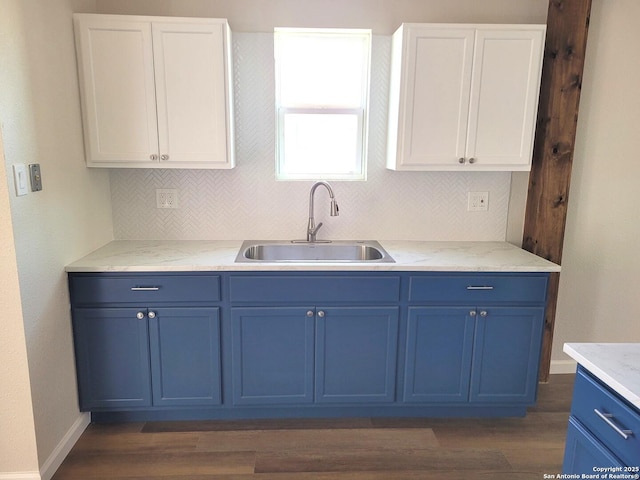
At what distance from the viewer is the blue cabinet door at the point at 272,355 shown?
7.40ft

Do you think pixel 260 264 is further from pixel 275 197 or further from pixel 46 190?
pixel 46 190

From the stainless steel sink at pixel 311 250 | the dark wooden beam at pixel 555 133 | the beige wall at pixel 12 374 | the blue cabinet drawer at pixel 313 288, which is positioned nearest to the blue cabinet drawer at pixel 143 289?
the blue cabinet drawer at pixel 313 288

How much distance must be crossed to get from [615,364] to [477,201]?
65.5 inches

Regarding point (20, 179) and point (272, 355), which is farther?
point (272, 355)

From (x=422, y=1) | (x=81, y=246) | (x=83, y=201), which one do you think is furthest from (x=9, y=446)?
(x=422, y=1)

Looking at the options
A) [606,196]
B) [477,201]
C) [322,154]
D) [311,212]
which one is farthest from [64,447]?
[606,196]

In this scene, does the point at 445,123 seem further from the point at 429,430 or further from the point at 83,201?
the point at 83,201

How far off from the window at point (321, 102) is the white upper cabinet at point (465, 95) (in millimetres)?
305

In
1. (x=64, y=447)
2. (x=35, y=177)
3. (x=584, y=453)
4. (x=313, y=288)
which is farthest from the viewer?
(x=313, y=288)

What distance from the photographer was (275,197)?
2725 millimetres

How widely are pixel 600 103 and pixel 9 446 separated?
344cm

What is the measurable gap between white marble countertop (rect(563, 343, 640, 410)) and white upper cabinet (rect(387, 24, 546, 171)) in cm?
133

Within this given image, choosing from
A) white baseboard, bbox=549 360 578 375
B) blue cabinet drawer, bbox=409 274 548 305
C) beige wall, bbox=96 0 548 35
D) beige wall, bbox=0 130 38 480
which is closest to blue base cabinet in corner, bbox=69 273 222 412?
beige wall, bbox=0 130 38 480

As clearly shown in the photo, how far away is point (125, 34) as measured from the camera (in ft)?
7.25
